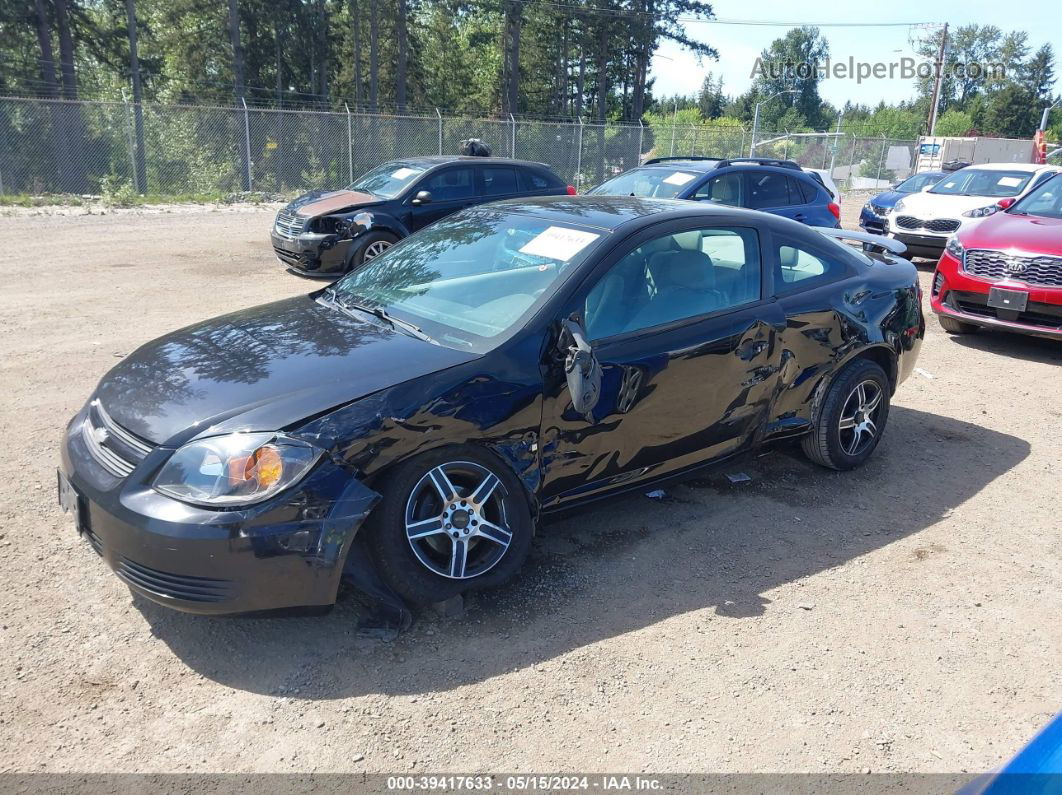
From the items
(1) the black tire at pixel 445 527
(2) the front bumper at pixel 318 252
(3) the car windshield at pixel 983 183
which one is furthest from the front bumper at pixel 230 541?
(3) the car windshield at pixel 983 183

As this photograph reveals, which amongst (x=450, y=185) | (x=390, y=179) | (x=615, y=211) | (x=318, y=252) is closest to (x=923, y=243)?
(x=450, y=185)

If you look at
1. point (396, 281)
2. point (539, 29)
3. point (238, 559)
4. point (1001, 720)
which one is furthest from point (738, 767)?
point (539, 29)

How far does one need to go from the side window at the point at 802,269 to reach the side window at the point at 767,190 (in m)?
5.67

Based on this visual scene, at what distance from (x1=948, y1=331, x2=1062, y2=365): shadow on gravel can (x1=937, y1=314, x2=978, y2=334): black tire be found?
0.18 ft

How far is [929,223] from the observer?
12.6 metres

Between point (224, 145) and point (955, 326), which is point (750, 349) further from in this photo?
point (224, 145)

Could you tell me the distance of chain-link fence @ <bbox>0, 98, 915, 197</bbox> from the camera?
19.2 metres

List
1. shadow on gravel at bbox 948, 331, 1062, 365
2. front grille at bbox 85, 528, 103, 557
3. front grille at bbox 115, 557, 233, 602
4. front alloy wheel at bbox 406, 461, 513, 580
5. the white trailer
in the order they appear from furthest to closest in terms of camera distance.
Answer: the white trailer < shadow on gravel at bbox 948, 331, 1062, 365 < front alloy wheel at bbox 406, 461, 513, 580 < front grille at bbox 85, 528, 103, 557 < front grille at bbox 115, 557, 233, 602

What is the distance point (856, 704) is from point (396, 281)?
2.85 meters

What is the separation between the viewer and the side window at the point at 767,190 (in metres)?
10.2

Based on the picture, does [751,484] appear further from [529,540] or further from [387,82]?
[387,82]

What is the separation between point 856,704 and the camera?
2975 millimetres

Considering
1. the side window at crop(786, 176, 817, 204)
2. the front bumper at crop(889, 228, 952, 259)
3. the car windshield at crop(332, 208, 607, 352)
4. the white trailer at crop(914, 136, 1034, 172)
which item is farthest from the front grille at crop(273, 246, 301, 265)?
the white trailer at crop(914, 136, 1034, 172)

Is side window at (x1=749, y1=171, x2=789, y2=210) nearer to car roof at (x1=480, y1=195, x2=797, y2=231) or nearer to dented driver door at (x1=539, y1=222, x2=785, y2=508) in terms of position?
car roof at (x1=480, y1=195, x2=797, y2=231)
